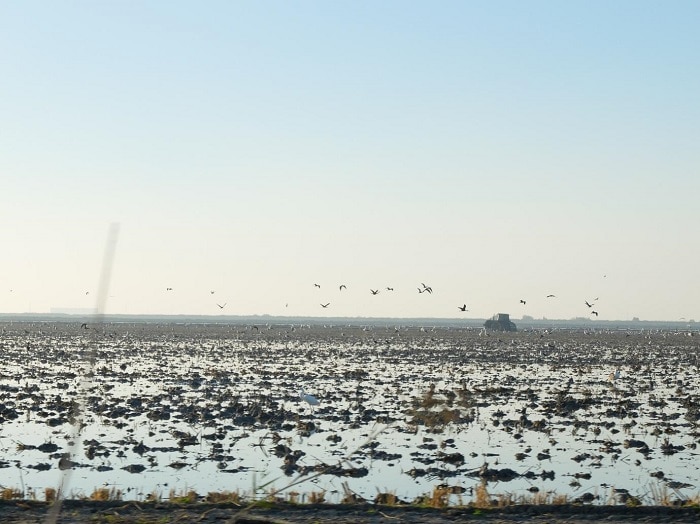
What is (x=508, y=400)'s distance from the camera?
29.0 m

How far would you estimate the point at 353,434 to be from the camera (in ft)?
71.4

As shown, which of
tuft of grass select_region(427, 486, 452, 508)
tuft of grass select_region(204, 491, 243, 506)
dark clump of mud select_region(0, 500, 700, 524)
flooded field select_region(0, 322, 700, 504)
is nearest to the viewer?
dark clump of mud select_region(0, 500, 700, 524)

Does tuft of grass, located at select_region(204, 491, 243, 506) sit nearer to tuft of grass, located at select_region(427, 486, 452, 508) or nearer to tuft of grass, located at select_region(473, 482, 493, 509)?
tuft of grass, located at select_region(427, 486, 452, 508)

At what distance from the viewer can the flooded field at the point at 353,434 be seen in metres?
15.7

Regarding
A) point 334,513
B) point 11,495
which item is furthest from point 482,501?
point 11,495

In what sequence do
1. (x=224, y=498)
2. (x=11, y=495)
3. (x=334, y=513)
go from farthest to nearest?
(x=11, y=495), (x=224, y=498), (x=334, y=513)

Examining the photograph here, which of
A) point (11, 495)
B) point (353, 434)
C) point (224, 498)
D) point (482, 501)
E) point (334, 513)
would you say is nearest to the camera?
point (334, 513)

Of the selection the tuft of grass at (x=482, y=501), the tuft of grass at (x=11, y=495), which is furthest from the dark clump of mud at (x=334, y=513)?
the tuft of grass at (x=11, y=495)

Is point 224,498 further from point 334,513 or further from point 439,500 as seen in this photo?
point 439,500

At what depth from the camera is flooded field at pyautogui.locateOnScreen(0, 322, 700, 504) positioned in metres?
15.7

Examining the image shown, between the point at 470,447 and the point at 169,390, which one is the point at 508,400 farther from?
the point at 169,390

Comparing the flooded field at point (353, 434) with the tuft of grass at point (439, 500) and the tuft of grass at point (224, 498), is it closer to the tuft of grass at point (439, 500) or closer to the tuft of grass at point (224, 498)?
the tuft of grass at point (439, 500)

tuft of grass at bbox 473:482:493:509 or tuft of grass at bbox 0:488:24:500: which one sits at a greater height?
tuft of grass at bbox 473:482:493:509

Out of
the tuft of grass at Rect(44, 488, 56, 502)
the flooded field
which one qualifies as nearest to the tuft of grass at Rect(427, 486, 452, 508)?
the flooded field
